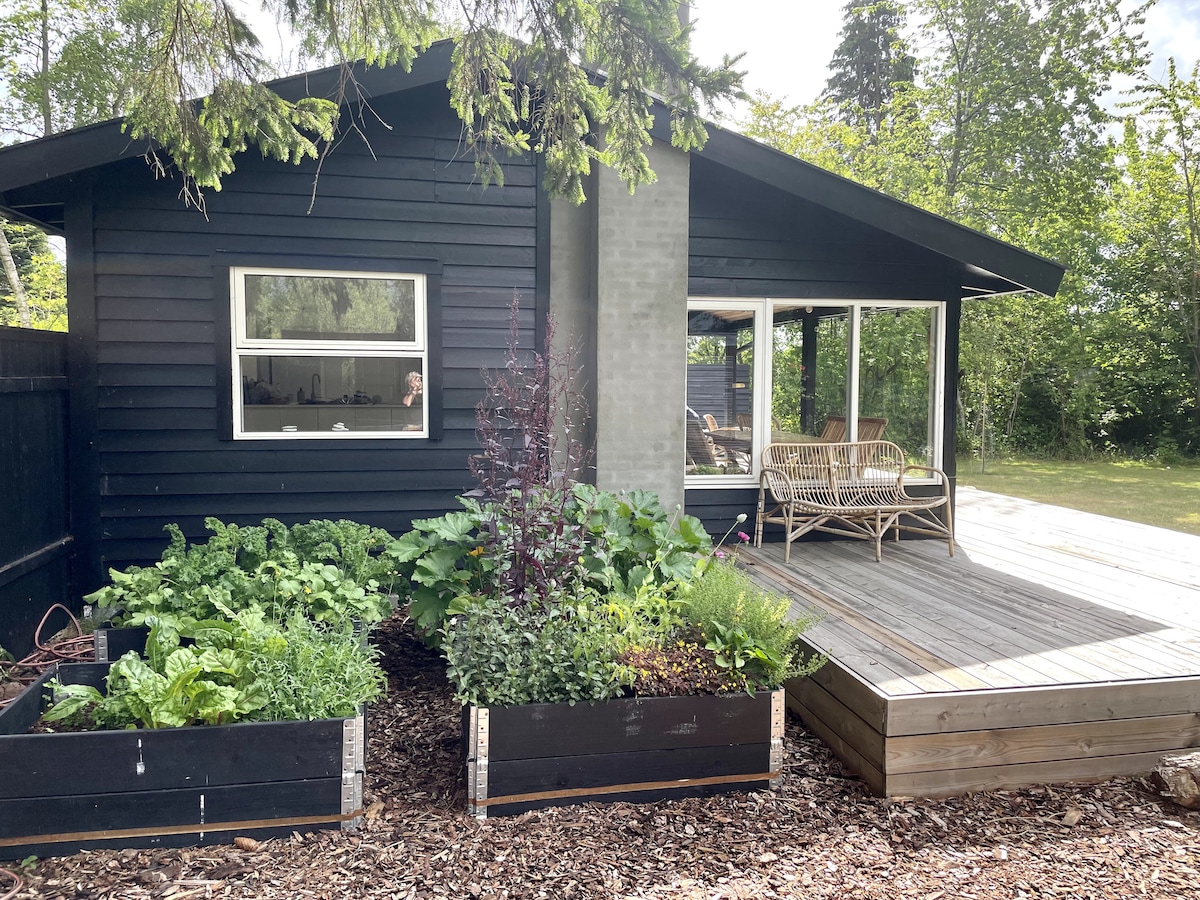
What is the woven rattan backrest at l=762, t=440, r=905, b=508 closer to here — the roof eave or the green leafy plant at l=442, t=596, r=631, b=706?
the roof eave

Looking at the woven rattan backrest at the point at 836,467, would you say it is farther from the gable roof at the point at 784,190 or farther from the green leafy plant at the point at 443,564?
the green leafy plant at the point at 443,564

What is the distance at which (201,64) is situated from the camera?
3643 millimetres

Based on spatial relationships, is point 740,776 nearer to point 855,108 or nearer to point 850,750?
point 850,750

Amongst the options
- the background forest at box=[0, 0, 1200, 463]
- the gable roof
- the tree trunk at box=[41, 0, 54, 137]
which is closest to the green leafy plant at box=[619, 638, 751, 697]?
the gable roof

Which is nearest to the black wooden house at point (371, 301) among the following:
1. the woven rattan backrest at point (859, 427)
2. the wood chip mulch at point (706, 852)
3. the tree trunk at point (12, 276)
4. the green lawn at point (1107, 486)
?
the woven rattan backrest at point (859, 427)

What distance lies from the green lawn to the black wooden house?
5.00 m

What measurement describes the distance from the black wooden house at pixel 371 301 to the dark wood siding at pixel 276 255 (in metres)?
0.01

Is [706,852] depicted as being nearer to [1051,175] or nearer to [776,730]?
[776,730]

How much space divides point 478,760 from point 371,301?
11.5ft

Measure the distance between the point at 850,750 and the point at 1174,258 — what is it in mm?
15607

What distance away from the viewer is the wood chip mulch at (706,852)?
2.24m

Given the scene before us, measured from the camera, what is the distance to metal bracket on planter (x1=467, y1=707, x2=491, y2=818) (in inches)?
101

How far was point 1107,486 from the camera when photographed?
11.5 metres

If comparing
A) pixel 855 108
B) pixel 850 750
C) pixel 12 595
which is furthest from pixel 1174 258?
pixel 12 595
